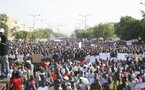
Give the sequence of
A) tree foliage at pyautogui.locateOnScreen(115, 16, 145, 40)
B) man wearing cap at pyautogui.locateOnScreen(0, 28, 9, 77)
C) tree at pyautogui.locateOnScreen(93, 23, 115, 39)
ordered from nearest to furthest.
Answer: man wearing cap at pyautogui.locateOnScreen(0, 28, 9, 77) → tree foliage at pyautogui.locateOnScreen(115, 16, 145, 40) → tree at pyautogui.locateOnScreen(93, 23, 115, 39)

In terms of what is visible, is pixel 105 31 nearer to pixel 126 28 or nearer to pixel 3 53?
pixel 126 28

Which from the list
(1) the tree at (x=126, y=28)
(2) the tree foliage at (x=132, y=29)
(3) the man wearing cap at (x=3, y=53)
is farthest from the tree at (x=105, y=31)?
(3) the man wearing cap at (x=3, y=53)

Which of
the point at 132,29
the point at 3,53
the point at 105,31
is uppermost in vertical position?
the point at 3,53

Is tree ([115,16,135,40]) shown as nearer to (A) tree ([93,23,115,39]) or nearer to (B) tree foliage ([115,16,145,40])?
(B) tree foliage ([115,16,145,40])

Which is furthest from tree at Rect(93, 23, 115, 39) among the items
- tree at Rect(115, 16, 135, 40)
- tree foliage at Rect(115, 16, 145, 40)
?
tree foliage at Rect(115, 16, 145, 40)

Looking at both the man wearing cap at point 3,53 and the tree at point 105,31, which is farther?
the tree at point 105,31

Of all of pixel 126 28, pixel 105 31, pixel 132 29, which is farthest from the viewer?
pixel 105 31

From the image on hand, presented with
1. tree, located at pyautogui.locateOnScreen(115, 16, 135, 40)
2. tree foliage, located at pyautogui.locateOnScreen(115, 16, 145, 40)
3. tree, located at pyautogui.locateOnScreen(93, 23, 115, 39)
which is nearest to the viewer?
tree foliage, located at pyautogui.locateOnScreen(115, 16, 145, 40)

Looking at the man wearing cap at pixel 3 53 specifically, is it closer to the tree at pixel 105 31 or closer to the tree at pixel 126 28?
the tree at pixel 126 28

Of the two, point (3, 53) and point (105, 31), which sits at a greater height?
point (3, 53)

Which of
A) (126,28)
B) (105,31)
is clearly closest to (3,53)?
→ (126,28)

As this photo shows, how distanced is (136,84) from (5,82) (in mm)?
4911

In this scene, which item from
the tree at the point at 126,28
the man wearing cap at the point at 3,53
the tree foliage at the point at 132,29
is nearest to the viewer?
the man wearing cap at the point at 3,53

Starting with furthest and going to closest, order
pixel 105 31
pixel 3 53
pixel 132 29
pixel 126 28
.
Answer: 1. pixel 105 31
2. pixel 126 28
3. pixel 132 29
4. pixel 3 53
